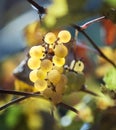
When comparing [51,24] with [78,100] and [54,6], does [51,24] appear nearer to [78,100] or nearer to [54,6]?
[54,6]

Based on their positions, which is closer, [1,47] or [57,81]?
[57,81]

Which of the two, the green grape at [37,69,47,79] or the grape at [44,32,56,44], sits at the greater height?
the grape at [44,32,56,44]

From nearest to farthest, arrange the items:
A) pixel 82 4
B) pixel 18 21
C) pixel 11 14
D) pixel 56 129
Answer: pixel 82 4, pixel 56 129, pixel 18 21, pixel 11 14

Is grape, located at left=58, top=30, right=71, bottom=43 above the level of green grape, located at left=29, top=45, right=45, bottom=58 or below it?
above

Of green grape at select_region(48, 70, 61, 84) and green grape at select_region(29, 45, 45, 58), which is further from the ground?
green grape at select_region(29, 45, 45, 58)

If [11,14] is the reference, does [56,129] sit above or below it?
below

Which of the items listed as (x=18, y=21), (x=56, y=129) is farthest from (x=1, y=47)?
(x=56, y=129)

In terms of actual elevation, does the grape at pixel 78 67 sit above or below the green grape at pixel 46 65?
below
